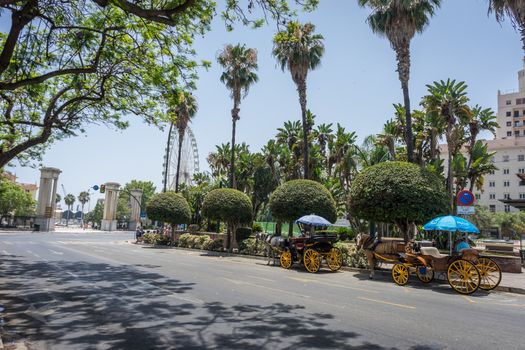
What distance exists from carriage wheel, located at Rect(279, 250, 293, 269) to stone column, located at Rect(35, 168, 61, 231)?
191 ft

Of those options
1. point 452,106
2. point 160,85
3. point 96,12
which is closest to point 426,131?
point 452,106

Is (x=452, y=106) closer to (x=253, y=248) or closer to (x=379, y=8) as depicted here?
(x=379, y=8)

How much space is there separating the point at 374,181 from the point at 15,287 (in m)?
12.6

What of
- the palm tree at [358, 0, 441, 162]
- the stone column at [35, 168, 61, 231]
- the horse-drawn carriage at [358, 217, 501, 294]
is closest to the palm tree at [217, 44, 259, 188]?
the palm tree at [358, 0, 441, 162]

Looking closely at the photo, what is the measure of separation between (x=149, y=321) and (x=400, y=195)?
10.8 m

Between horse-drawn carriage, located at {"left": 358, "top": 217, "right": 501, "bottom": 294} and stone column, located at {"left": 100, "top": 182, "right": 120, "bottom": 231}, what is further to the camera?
stone column, located at {"left": 100, "top": 182, "right": 120, "bottom": 231}

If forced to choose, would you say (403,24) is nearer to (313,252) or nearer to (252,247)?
A: (313,252)

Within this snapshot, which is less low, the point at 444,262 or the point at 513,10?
the point at 513,10

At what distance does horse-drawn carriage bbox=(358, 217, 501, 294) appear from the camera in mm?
11500

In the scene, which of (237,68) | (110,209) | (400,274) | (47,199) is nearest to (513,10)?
(400,274)

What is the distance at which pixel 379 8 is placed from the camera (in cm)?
2089

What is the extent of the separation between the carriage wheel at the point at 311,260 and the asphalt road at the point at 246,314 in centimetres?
292

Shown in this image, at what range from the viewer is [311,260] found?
1645cm

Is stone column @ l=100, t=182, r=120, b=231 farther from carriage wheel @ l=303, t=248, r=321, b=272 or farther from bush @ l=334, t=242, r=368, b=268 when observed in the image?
carriage wheel @ l=303, t=248, r=321, b=272
